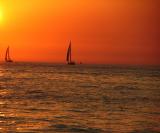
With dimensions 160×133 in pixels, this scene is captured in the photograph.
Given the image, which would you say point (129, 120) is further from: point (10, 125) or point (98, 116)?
point (10, 125)

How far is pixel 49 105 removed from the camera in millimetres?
29219

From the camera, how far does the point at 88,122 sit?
72.0ft

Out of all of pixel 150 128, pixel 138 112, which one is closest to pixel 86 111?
pixel 138 112

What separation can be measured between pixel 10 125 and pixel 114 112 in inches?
307

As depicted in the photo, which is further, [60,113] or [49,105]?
[49,105]

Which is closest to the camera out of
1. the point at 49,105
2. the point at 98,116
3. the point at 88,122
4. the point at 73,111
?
the point at 88,122

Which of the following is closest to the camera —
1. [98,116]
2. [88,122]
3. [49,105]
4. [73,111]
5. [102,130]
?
[102,130]

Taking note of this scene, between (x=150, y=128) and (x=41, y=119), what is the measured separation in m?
5.36

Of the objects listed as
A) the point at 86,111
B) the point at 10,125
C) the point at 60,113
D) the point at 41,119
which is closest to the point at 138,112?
the point at 86,111

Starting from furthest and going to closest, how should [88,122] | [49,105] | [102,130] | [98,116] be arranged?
[49,105]
[98,116]
[88,122]
[102,130]

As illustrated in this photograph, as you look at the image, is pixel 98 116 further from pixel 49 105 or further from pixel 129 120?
pixel 49 105

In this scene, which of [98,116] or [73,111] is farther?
[73,111]

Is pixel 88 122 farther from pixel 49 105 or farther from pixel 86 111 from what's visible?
pixel 49 105

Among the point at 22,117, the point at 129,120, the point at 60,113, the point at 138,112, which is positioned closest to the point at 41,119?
the point at 22,117
